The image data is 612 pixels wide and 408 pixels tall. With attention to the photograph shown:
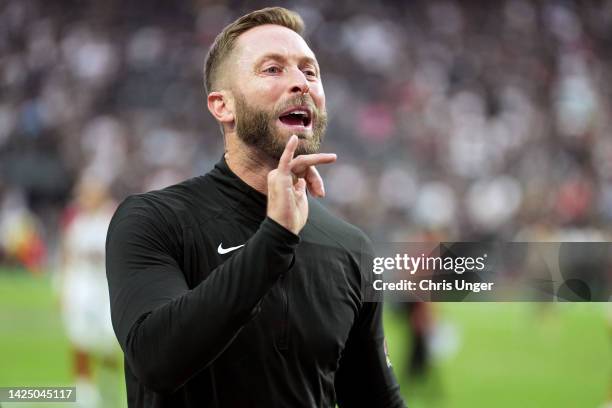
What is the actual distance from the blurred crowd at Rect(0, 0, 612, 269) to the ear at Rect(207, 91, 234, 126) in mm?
12333

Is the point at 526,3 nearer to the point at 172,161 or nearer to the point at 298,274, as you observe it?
the point at 172,161

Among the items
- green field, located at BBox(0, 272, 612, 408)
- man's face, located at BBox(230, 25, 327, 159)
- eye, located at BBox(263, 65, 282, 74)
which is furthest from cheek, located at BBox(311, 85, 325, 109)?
green field, located at BBox(0, 272, 612, 408)

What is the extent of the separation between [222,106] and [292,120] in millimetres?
216

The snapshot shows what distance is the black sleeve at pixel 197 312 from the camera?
1650 millimetres

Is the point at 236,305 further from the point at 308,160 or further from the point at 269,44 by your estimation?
the point at 269,44

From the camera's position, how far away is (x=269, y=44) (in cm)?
220

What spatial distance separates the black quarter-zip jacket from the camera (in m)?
1.67

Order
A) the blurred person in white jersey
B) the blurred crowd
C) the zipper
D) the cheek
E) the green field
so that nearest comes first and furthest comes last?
the zipper
the cheek
the blurred person in white jersey
the green field
the blurred crowd

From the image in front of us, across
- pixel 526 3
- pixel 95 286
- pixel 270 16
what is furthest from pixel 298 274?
pixel 526 3

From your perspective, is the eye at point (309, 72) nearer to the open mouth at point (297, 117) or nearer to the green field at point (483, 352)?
the open mouth at point (297, 117)

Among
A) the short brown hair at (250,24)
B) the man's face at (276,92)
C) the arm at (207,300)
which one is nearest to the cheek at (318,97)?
the man's face at (276,92)

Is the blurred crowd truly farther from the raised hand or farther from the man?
the raised hand

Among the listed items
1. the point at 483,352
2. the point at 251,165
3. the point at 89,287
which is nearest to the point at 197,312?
the point at 251,165

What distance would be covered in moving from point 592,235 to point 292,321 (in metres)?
13.2
